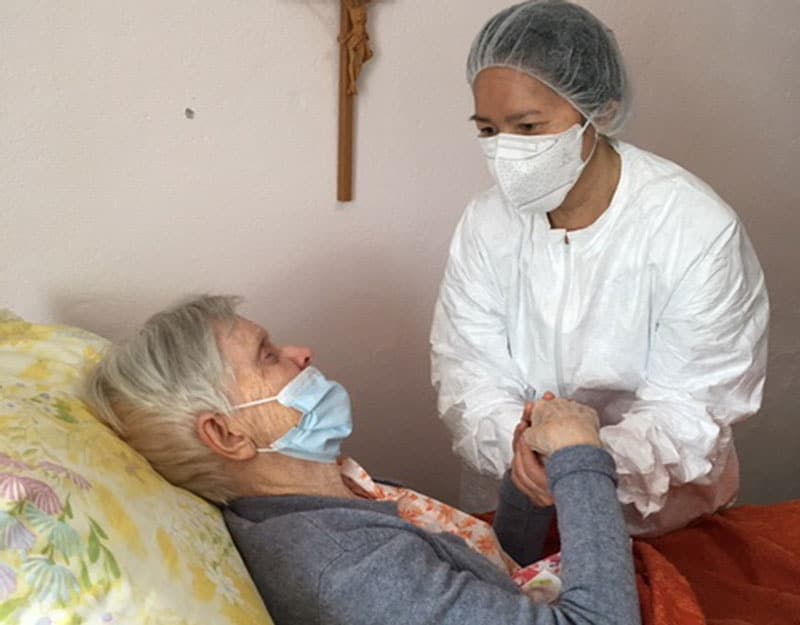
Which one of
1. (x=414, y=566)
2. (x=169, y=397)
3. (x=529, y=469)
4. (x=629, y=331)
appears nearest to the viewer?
(x=414, y=566)

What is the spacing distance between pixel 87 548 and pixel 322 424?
46 centimetres

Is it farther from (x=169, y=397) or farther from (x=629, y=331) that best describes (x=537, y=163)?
(x=169, y=397)

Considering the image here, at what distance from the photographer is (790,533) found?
1652 millimetres

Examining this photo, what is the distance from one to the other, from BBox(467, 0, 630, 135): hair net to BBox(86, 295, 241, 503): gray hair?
0.68 meters

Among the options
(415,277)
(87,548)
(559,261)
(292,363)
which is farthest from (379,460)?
(87,548)

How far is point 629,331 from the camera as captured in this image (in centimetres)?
160

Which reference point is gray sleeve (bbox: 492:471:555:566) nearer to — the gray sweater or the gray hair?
the gray sweater

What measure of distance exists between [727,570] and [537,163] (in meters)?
0.78

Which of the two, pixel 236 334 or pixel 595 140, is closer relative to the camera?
pixel 236 334

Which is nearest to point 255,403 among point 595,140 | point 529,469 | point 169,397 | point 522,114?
point 169,397

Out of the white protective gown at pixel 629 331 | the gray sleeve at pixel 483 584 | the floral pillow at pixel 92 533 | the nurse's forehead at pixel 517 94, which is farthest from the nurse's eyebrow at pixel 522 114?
the floral pillow at pixel 92 533

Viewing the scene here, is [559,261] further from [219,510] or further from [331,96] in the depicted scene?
[219,510]

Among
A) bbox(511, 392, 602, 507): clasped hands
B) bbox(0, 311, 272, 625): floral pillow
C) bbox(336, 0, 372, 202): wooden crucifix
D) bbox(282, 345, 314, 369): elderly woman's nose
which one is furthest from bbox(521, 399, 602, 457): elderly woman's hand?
bbox(336, 0, 372, 202): wooden crucifix

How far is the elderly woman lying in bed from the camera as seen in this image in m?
1.06
